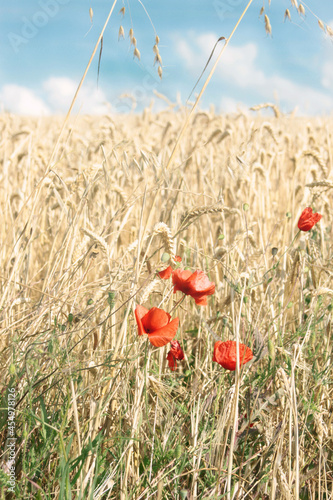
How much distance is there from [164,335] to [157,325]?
33 mm

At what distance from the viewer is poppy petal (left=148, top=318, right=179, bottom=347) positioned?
0.77 m

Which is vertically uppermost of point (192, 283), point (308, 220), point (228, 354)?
point (308, 220)

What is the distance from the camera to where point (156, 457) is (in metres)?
0.86

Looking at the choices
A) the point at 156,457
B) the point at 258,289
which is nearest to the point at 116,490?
the point at 156,457

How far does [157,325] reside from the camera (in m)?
0.81

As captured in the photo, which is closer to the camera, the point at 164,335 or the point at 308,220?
the point at 164,335

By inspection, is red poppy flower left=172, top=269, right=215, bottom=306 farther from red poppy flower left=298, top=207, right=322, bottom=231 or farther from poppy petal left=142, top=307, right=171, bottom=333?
red poppy flower left=298, top=207, right=322, bottom=231

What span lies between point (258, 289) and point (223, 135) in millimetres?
1166

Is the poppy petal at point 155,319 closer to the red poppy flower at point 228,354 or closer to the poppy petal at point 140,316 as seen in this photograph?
the poppy petal at point 140,316

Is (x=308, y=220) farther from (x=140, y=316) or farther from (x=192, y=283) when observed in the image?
(x=140, y=316)

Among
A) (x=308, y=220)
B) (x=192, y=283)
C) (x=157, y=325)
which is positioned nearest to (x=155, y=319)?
(x=157, y=325)

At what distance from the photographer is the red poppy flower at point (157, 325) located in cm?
77

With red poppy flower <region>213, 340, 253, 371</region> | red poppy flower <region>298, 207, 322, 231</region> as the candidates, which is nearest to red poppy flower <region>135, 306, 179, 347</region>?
red poppy flower <region>213, 340, 253, 371</region>

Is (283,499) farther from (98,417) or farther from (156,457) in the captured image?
(98,417)
